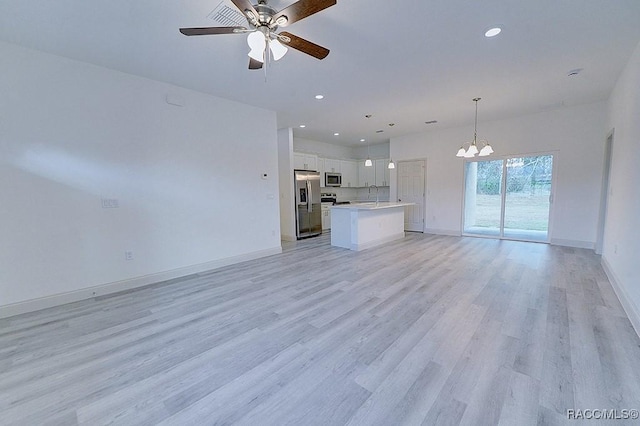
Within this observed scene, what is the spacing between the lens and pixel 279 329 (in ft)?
7.82

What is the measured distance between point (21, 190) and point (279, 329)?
3.19m

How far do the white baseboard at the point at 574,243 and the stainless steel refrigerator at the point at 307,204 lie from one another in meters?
5.42

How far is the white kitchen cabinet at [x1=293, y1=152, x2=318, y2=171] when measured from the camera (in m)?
7.03

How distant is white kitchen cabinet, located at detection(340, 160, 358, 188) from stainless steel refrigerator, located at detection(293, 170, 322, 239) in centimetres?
169

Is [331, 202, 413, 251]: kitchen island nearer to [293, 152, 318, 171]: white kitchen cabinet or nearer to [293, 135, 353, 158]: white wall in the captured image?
[293, 152, 318, 171]: white kitchen cabinet

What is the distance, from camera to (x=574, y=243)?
209 inches

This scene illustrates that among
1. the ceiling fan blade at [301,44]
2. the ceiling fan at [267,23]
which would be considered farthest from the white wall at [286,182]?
the ceiling fan at [267,23]

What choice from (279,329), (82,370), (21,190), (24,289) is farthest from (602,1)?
(24,289)

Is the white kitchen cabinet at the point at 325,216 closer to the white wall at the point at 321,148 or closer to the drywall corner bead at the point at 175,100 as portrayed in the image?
the white wall at the point at 321,148

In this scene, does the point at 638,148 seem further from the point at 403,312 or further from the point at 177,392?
the point at 177,392

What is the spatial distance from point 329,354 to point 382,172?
7323 millimetres

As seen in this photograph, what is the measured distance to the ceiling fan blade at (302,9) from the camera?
5.55 feet

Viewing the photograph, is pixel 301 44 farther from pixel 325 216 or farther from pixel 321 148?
pixel 321 148

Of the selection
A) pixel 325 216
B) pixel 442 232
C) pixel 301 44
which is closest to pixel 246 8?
pixel 301 44
